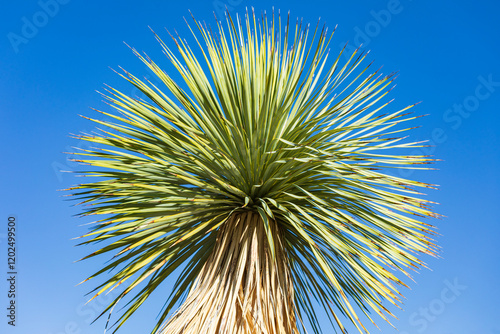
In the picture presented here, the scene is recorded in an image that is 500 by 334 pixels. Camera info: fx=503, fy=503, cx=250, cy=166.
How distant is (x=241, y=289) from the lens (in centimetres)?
346

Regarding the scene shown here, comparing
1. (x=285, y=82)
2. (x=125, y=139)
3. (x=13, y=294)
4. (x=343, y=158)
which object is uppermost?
(x=285, y=82)

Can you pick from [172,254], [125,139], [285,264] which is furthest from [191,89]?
[285,264]

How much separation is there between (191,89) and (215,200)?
3.05ft

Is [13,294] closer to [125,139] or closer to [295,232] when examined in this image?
[125,139]

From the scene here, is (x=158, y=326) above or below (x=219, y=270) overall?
below

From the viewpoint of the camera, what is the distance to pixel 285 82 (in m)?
4.05

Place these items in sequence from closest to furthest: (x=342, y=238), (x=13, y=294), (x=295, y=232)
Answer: (x=342, y=238)
(x=295, y=232)
(x=13, y=294)

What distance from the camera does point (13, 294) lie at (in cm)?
575

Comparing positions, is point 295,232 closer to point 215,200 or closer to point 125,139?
point 215,200

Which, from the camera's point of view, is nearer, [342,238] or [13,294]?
[342,238]

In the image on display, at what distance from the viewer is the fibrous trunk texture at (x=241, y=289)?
3.30m

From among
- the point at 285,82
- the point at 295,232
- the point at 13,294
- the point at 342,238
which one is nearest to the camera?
the point at 342,238

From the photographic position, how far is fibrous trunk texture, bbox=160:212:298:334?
130 inches

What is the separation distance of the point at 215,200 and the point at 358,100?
4.60 ft
